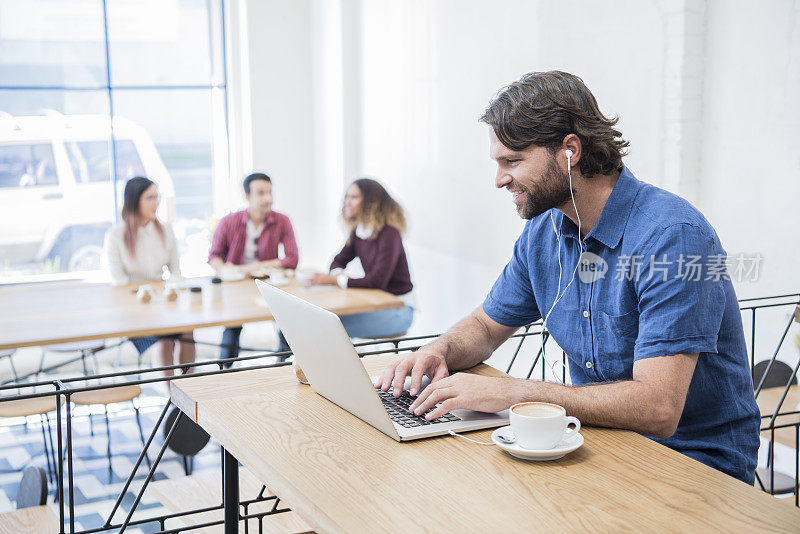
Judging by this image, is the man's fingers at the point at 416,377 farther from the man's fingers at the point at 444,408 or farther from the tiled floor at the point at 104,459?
the tiled floor at the point at 104,459

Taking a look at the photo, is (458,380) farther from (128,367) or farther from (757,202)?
(128,367)

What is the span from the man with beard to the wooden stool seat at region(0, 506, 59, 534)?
1182 mm

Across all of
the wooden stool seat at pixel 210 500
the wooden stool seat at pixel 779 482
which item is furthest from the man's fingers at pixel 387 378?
the wooden stool seat at pixel 779 482

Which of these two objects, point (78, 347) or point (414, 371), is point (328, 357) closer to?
point (414, 371)

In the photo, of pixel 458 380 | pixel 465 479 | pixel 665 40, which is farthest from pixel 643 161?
pixel 465 479

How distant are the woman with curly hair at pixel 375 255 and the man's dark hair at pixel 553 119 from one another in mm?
2654

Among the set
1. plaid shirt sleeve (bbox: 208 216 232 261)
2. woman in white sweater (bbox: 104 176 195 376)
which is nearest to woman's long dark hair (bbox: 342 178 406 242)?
plaid shirt sleeve (bbox: 208 216 232 261)

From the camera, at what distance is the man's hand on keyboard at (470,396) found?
146 cm

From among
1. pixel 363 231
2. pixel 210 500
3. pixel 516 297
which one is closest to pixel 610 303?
pixel 516 297

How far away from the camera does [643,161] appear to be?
11.4 feet

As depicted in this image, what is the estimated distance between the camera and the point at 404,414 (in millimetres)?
1498

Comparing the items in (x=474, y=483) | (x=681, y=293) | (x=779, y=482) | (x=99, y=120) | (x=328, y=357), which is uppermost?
(x=99, y=120)

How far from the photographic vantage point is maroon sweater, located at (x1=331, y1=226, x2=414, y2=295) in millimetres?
4340

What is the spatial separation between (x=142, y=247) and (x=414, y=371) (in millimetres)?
3262
